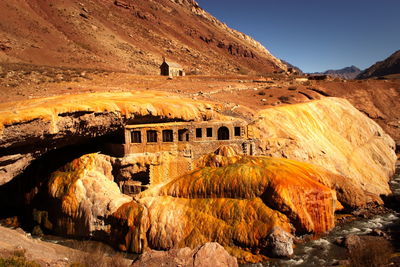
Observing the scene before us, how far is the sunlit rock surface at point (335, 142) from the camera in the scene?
1203 inches

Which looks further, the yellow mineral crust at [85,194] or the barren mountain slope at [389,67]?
the barren mountain slope at [389,67]

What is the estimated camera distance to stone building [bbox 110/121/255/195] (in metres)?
27.8

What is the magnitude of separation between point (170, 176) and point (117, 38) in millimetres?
77184

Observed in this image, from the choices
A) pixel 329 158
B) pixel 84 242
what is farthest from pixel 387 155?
pixel 84 242

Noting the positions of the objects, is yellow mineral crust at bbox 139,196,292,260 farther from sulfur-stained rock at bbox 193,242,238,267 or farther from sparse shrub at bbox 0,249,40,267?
sparse shrub at bbox 0,249,40,267

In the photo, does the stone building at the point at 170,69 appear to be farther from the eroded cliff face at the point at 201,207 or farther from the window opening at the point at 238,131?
the eroded cliff face at the point at 201,207

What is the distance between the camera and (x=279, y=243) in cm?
2147

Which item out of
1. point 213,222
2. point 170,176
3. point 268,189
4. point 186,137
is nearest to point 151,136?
point 186,137

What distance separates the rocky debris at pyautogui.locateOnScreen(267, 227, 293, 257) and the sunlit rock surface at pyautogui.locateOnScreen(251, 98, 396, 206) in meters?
8.36

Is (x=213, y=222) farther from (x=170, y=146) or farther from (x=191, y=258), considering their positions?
(x=170, y=146)

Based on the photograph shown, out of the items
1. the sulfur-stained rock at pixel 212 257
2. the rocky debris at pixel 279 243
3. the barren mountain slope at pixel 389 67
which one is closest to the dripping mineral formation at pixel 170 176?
the rocky debris at pixel 279 243

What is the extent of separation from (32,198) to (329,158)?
3065cm

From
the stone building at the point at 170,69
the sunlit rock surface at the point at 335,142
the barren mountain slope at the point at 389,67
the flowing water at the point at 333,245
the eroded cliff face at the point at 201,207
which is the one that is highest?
the barren mountain slope at the point at 389,67

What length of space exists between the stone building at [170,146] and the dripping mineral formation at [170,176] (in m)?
0.09
